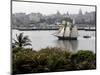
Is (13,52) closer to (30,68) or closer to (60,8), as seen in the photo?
(30,68)

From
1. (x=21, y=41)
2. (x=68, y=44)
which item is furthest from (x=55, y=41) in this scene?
(x=21, y=41)

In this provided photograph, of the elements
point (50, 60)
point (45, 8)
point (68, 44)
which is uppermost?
point (45, 8)

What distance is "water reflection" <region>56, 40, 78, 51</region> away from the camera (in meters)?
2.49

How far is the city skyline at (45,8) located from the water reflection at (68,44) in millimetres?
336

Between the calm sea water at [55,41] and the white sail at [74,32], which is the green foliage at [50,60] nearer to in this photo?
the calm sea water at [55,41]

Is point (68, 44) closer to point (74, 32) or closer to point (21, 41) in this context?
point (74, 32)

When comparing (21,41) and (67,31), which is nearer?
(21,41)

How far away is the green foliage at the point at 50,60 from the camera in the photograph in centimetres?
235

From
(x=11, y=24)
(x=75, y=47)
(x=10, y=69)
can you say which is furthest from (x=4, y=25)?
(x=75, y=47)

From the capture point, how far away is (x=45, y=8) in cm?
244

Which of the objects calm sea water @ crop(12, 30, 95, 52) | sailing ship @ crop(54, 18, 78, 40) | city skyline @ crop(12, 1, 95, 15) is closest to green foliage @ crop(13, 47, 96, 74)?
calm sea water @ crop(12, 30, 95, 52)

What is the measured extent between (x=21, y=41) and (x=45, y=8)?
455 mm

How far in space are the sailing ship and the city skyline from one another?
5.0 inches

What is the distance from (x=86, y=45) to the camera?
261cm
